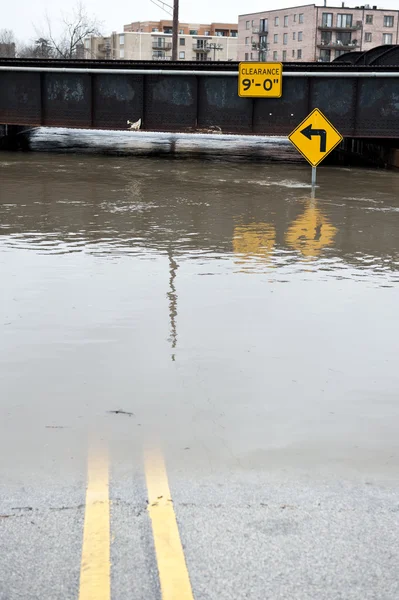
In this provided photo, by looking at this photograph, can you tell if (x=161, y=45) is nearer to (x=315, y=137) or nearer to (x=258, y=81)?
(x=258, y=81)

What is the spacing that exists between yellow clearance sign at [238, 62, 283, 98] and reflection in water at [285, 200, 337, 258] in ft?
35.1

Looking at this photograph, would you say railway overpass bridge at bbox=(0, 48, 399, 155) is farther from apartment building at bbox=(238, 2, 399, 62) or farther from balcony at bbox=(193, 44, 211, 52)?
balcony at bbox=(193, 44, 211, 52)

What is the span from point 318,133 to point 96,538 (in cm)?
1540

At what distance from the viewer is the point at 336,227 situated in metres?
13.3

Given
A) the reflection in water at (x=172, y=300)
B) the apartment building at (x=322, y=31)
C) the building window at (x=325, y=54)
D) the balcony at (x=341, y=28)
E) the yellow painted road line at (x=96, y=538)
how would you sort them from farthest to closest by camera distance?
1. the building window at (x=325, y=54)
2. the apartment building at (x=322, y=31)
3. the balcony at (x=341, y=28)
4. the reflection in water at (x=172, y=300)
5. the yellow painted road line at (x=96, y=538)

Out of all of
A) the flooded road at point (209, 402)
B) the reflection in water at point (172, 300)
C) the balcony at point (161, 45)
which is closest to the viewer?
the flooded road at point (209, 402)

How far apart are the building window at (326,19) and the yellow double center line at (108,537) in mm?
131624

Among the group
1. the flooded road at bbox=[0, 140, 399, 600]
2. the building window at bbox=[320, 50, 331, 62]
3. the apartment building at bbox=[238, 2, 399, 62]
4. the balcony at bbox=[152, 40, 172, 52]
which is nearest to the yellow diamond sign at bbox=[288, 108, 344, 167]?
the flooded road at bbox=[0, 140, 399, 600]

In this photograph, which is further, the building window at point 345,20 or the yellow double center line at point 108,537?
the building window at point 345,20

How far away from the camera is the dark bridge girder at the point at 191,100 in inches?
948

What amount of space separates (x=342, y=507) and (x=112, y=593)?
1.36 m

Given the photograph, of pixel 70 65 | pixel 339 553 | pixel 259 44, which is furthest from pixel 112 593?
pixel 259 44

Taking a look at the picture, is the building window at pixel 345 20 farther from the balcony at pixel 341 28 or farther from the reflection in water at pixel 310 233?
the reflection in water at pixel 310 233

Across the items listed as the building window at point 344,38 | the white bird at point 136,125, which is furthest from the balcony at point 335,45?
the white bird at point 136,125
